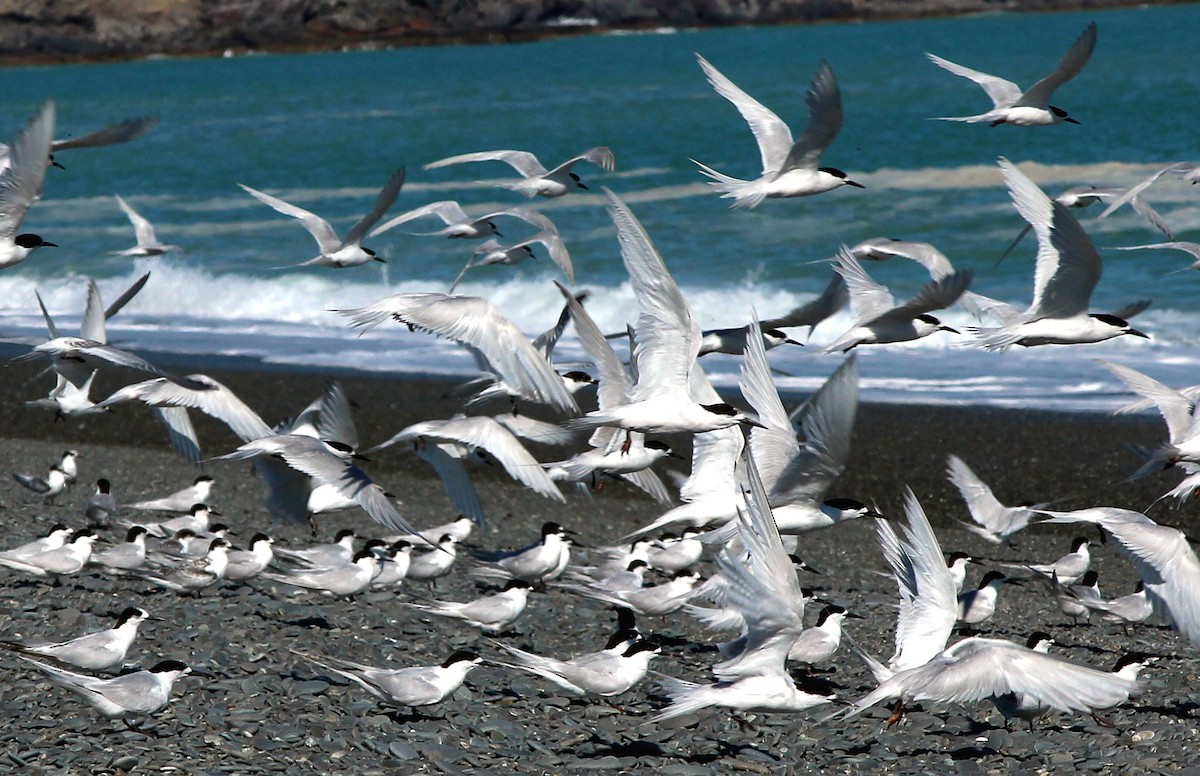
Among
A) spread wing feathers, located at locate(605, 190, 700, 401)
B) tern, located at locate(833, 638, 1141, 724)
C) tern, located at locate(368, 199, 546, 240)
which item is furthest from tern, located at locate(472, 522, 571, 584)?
tern, located at locate(368, 199, 546, 240)

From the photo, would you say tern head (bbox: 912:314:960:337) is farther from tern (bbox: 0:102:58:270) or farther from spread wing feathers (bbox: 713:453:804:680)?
tern (bbox: 0:102:58:270)

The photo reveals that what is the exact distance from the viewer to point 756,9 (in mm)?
104250

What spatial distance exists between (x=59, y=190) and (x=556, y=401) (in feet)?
109

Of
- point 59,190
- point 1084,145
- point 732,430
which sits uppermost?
point 732,430

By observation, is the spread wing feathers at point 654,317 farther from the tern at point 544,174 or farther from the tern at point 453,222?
the tern at point 453,222

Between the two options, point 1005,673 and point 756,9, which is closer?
point 1005,673

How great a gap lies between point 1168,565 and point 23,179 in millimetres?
6212

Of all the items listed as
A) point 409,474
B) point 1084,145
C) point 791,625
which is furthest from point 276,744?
point 1084,145

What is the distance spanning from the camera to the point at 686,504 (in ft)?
24.9

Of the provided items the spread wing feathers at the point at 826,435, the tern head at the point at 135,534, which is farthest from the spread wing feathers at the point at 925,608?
the tern head at the point at 135,534

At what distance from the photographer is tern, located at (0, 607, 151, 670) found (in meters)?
6.36

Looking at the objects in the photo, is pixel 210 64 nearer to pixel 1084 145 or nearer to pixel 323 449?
pixel 1084 145

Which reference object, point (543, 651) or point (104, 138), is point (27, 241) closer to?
point (104, 138)

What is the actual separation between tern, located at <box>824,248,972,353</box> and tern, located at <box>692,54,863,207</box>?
1.78 feet
